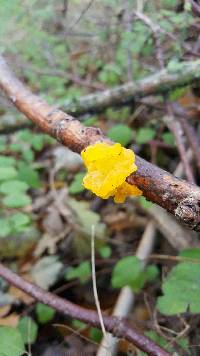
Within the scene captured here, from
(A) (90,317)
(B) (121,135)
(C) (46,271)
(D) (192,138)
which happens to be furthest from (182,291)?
(B) (121,135)

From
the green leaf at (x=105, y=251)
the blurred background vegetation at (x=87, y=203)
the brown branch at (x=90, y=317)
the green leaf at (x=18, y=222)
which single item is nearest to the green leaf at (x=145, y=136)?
the blurred background vegetation at (x=87, y=203)

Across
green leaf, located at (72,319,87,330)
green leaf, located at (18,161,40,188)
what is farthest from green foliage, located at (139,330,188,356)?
green leaf, located at (18,161,40,188)

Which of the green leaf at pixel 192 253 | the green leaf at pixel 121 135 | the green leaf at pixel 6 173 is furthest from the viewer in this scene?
the green leaf at pixel 121 135

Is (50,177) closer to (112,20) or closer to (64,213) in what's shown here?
(64,213)

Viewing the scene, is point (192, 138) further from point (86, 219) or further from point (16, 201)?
point (16, 201)

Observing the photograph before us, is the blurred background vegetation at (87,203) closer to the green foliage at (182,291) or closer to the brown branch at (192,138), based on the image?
the green foliage at (182,291)

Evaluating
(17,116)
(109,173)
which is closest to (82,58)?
(17,116)

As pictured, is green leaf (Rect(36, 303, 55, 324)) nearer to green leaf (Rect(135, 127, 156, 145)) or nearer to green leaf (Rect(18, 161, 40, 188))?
green leaf (Rect(18, 161, 40, 188))
